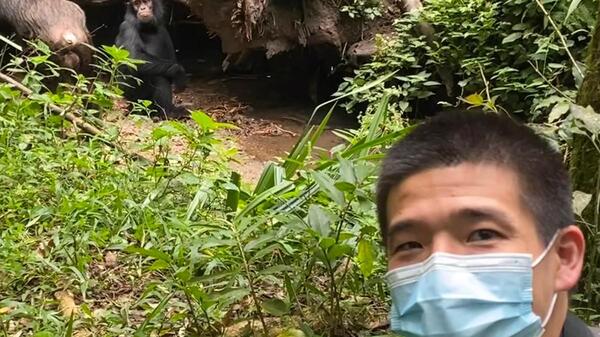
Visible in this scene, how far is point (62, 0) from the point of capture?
5.39 metres

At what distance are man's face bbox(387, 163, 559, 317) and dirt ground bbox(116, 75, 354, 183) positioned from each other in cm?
350

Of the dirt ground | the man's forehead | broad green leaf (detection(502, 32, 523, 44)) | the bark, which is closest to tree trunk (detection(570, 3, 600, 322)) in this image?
the bark

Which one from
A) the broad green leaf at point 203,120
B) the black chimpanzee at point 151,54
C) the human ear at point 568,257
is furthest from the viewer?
the black chimpanzee at point 151,54

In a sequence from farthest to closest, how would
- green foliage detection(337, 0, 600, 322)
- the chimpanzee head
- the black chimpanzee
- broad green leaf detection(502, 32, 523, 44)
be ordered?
the chimpanzee head, the black chimpanzee, broad green leaf detection(502, 32, 523, 44), green foliage detection(337, 0, 600, 322)

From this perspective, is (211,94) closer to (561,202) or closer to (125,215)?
(125,215)

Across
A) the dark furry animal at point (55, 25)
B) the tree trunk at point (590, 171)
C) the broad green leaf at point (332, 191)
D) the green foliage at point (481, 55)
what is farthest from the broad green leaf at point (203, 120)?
the dark furry animal at point (55, 25)

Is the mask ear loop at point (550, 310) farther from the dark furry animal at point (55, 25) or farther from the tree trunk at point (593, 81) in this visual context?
the dark furry animal at point (55, 25)

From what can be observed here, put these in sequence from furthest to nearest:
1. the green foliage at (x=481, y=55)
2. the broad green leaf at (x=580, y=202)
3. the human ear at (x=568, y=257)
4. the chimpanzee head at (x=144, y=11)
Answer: the chimpanzee head at (x=144, y=11) → the green foliage at (x=481, y=55) → the broad green leaf at (x=580, y=202) → the human ear at (x=568, y=257)

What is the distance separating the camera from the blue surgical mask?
1168 mm

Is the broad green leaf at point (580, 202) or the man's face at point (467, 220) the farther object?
the broad green leaf at point (580, 202)

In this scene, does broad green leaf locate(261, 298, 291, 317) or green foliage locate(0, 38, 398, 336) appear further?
green foliage locate(0, 38, 398, 336)

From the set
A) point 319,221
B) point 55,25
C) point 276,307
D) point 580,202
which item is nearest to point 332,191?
point 319,221

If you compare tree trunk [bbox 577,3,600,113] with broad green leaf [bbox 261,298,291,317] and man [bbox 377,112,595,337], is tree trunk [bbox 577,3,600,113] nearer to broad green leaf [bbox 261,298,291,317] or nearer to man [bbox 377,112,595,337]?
man [bbox 377,112,595,337]

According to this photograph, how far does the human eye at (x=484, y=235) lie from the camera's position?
1207 millimetres
